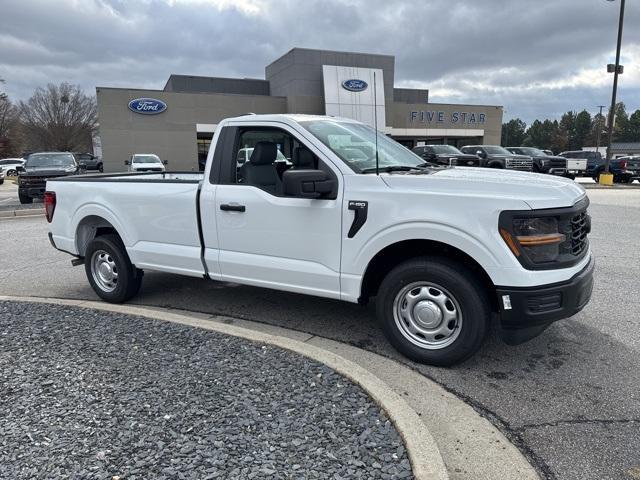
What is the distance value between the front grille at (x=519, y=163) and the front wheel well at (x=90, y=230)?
72.9 ft

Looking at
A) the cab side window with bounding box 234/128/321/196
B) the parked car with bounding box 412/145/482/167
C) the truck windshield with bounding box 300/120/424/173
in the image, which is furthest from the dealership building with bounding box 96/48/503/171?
the cab side window with bounding box 234/128/321/196

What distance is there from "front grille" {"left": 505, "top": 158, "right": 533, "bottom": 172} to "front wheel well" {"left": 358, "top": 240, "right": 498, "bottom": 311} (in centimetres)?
2240

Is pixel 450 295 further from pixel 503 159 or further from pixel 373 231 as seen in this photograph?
pixel 503 159

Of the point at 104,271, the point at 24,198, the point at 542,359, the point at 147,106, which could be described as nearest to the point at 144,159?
the point at 147,106

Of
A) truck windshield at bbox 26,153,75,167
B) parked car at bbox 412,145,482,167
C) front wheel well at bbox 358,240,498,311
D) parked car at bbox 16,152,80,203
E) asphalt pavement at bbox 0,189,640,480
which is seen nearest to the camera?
asphalt pavement at bbox 0,189,640,480

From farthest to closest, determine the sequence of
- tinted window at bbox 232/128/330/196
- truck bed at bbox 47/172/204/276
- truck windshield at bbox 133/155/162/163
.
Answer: truck windshield at bbox 133/155/162/163 < truck bed at bbox 47/172/204/276 < tinted window at bbox 232/128/330/196

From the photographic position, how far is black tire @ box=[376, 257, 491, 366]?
3508mm

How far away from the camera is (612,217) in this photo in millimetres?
12266

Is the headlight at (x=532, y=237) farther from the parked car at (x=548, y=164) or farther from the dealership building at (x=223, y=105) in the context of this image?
the dealership building at (x=223, y=105)

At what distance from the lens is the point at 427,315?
3.70 meters

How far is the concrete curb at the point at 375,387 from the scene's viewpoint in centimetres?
248

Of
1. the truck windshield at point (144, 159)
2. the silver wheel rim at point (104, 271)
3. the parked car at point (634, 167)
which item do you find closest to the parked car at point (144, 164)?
the truck windshield at point (144, 159)

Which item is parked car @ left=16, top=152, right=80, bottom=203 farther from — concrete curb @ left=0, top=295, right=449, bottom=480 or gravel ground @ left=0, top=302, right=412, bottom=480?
gravel ground @ left=0, top=302, right=412, bottom=480

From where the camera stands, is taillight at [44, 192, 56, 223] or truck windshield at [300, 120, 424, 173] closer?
truck windshield at [300, 120, 424, 173]
